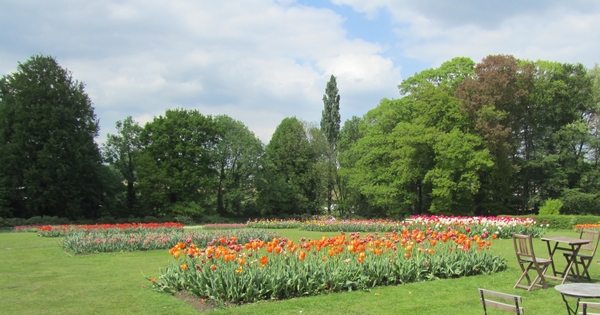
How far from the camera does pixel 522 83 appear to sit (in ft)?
119

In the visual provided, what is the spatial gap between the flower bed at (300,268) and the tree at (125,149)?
126 ft

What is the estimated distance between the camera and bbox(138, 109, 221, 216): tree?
130ft

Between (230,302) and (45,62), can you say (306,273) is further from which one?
(45,62)

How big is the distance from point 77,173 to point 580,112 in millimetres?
43471

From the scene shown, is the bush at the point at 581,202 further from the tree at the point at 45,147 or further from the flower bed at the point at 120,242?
the tree at the point at 45,147

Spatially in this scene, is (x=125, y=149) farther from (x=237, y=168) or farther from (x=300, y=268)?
(x=300, y=268)

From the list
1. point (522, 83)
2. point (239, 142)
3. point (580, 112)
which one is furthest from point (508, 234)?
point (239, 142)

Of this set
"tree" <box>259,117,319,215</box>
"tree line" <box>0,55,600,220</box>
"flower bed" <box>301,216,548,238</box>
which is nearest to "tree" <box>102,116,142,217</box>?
"tree line" <box>0,55,600,220</box>

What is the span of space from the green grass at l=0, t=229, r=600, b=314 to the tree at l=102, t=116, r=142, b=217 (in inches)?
1355

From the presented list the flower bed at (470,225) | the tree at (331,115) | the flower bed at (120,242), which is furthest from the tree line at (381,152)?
the flower bed at (120,242)

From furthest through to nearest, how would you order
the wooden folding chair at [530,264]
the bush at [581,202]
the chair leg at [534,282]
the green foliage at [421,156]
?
the bush at [581,202]
the green foliage at [421,156]
the chair leg at [534,282]
the wooden folding chair at [530,264]

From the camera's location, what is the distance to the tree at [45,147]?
1309 inches

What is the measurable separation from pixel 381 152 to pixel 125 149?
86.5 ft

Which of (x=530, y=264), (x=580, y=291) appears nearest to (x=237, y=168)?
(x=530, y=264)
